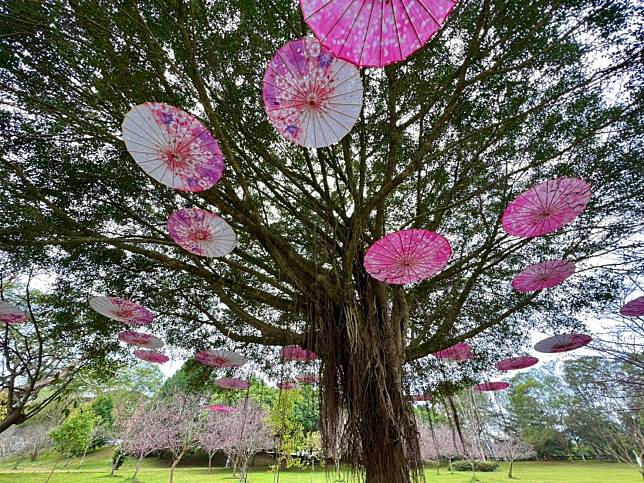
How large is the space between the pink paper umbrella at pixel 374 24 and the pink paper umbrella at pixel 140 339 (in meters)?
4.00

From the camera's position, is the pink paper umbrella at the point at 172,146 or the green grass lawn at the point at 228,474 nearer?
the pink paper umbrella at the point at 172,146

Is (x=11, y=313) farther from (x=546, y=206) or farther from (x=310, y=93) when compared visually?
(x=546, y=206)

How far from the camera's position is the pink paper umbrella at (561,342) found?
14.6ft

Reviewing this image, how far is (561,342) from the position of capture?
458cm

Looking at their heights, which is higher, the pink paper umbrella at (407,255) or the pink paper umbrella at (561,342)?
the pink paper umbrella at (561,342)

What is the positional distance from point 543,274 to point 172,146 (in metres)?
3.33

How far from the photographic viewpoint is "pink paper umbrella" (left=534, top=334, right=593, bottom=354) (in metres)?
4.45

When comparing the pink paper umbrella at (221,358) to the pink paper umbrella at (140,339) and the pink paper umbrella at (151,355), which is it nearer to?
the pink paper umbrella at (140,339)

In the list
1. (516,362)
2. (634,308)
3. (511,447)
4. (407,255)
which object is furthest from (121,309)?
(511,447)

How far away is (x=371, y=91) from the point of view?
338 cm

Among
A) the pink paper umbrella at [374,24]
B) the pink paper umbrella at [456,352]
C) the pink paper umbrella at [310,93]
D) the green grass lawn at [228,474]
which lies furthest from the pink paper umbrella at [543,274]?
the green grass lawn at [228,474]

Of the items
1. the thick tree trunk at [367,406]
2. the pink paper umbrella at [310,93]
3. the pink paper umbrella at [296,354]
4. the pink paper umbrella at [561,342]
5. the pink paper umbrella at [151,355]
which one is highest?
the pink paper umbrella at [310,93]

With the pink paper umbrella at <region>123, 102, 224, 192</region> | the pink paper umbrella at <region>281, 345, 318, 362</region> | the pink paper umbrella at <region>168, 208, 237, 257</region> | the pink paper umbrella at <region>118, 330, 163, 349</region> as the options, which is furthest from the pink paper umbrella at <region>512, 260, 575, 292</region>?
the pink paper umbrella at <region>118, 330, 163, 349</region>

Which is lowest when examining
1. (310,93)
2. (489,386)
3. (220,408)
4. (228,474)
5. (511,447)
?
(489,386)
